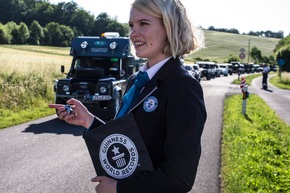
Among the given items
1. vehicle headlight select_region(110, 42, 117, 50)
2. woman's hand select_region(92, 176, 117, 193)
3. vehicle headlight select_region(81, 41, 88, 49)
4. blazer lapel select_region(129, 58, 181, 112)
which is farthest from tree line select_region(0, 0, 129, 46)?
woman's hand select_region(92, 176, 117, 193)

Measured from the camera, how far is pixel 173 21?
1856mm

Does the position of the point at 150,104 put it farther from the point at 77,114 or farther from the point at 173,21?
the point at 77,114

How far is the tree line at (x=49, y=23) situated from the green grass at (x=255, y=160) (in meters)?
54.2

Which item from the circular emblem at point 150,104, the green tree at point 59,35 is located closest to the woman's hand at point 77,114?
the circular emblem at point 150,104

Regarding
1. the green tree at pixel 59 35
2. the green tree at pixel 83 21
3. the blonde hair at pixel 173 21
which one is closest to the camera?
the blonde hair at pixel 173 21

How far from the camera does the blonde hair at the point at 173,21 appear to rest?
1846mm

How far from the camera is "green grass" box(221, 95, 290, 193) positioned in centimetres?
537

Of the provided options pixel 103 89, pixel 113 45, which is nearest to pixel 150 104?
pixel 103 89

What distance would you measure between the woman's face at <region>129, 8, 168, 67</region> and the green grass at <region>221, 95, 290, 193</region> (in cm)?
369

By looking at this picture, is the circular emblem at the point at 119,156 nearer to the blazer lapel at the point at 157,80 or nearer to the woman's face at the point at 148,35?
the blazer lapel at the point at 157,80

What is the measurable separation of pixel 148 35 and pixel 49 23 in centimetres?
9674

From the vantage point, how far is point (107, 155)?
179cm

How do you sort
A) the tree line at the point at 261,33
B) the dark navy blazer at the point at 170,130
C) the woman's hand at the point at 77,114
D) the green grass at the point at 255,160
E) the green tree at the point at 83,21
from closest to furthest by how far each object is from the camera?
the dark navy blazer at the point at 170,130
the woman's hand at the point at 77,114
the green grass at the point at 255,160
the green tree at the point at 83,21
the tree line at the point at 261,33

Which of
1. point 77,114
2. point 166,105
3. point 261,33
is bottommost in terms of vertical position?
point 77,114
